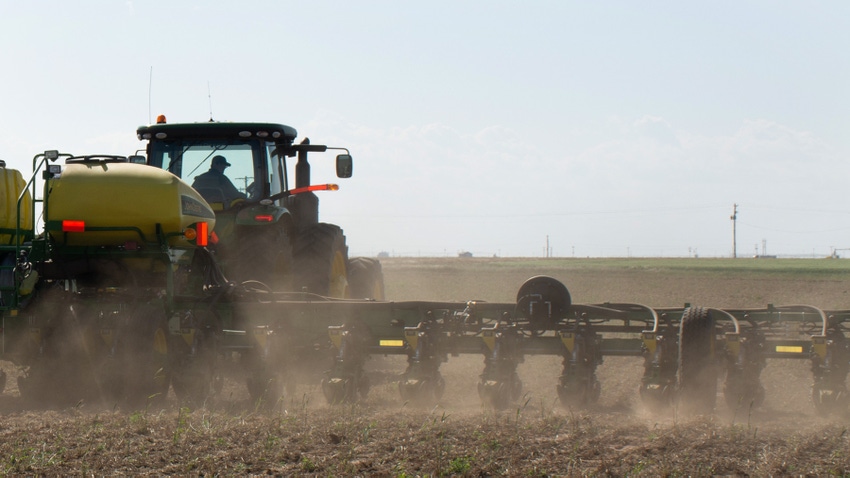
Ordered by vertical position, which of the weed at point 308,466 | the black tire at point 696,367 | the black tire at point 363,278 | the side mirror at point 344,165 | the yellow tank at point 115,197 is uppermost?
the side mirror at point 344,165

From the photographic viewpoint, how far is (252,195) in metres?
10.9

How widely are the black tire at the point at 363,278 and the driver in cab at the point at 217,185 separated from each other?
9.45 feet

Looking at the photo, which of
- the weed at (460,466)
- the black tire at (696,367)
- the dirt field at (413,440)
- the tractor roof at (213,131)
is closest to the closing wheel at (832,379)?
the dirt field at (413,440)

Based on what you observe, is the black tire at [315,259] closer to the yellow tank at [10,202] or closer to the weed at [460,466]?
the yellow tank at [10,202]

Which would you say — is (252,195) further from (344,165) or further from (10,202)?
(10,202)

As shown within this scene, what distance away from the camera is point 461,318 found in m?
9.75

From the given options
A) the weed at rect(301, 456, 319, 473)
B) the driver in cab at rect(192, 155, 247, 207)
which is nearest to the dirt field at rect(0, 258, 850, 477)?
the weed at rect(301, 456, 319, 473)

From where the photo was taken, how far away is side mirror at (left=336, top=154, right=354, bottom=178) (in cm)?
1122

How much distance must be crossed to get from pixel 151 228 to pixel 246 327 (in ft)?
4.96

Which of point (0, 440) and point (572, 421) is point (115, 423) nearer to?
point (0, 440)

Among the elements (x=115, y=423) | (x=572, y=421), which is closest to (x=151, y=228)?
(x=115, y=423)

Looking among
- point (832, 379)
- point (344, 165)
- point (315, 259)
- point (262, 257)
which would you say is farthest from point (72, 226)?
point (832, 379)

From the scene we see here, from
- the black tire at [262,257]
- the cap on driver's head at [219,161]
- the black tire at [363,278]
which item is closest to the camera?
the black tire at [262,257]

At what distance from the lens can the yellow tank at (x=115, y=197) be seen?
30.4ft
